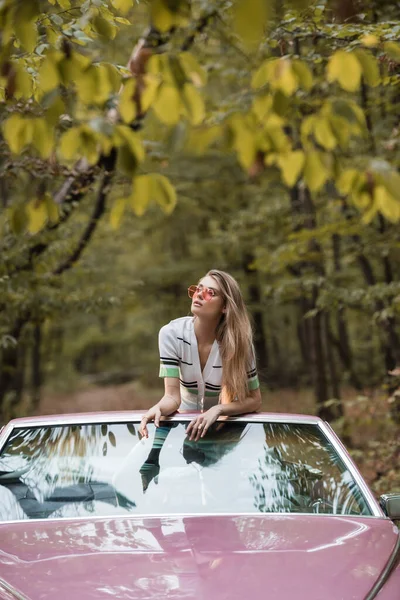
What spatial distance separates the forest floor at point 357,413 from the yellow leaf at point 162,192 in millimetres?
4398

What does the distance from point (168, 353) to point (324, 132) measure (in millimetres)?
2301

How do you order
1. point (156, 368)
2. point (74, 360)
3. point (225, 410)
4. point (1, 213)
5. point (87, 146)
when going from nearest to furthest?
1. point (87, 146)
2. point (225, 410)
3. point (1, 213)
4. point (156, 368)
5. point (74, 360)

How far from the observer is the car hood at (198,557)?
2.22m

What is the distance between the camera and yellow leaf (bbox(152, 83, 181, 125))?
1861 millimetres

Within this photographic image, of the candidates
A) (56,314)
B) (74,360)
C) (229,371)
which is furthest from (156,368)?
(229,371)

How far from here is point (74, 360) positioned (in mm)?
34562

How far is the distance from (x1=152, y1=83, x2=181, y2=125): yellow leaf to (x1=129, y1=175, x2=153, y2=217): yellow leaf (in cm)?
17

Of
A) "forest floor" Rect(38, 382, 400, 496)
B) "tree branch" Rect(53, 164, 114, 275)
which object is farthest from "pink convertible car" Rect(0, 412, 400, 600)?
"tree branch" Rect(53, 164, 114, 275)

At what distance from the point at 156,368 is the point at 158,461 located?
24.0 m

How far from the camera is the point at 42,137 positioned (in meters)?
1.98

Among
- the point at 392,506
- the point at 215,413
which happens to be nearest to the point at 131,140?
the point at 215,413

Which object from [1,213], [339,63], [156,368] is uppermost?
[1,213]

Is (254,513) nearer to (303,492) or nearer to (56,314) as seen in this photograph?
(303,492)

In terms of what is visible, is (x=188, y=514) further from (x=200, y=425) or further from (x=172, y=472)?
(x=200, y=425)
